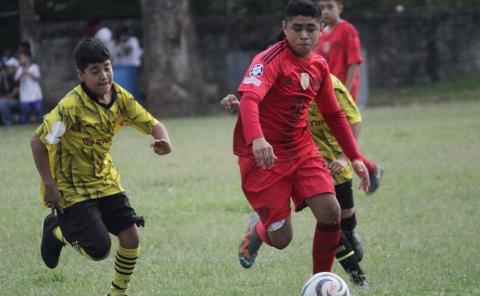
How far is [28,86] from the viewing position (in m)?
18.0

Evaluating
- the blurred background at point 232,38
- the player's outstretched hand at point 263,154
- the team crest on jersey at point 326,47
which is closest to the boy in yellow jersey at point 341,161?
the player's outstretched hand at point 263,154

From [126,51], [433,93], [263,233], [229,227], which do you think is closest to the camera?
[263,233]

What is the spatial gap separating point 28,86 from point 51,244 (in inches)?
496

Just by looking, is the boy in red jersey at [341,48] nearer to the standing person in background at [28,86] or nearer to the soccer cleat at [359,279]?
the soccer cleat at [359,279]

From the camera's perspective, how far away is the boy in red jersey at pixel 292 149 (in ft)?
17.6

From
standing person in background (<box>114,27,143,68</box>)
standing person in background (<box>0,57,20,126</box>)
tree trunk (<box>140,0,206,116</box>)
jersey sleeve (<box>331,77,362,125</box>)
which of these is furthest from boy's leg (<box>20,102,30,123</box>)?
jersey sleeve (<box>331,77,362,125</box>)

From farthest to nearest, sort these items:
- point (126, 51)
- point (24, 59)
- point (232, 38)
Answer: point (232, 38), point (126, 51), point (24, 59)

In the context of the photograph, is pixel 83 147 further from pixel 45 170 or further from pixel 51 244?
pixel 51 244

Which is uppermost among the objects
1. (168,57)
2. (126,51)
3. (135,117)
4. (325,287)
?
(135,117)

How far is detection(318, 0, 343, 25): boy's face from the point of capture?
8.05 meters

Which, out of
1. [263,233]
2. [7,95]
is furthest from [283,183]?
[7,95]

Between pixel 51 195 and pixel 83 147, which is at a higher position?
pixel 83 147

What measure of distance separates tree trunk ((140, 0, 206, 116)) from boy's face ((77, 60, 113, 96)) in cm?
1358

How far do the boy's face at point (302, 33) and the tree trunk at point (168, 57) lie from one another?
44.5 feet
